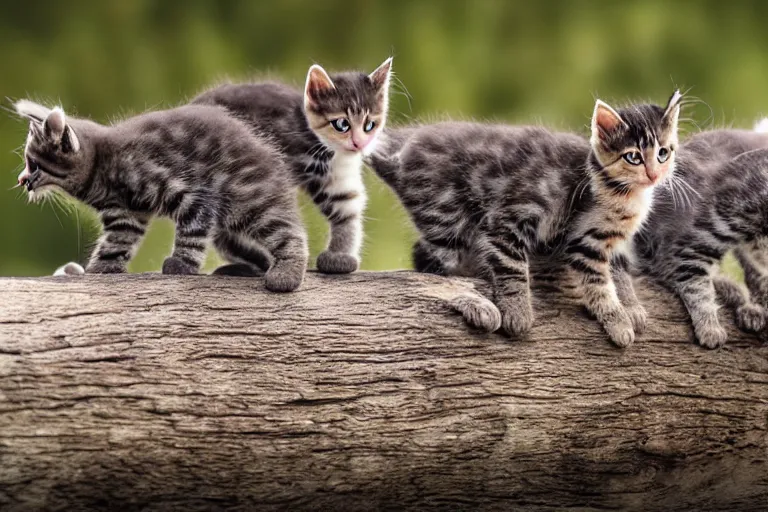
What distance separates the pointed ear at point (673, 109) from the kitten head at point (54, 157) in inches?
59.5

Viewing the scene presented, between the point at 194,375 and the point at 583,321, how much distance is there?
3.45 ft

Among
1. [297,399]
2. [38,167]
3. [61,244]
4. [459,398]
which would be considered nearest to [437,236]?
[459,398]

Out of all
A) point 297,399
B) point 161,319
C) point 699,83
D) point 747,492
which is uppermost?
point 699,83

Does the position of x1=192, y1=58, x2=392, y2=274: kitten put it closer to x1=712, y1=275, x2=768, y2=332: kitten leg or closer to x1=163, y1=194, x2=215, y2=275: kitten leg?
x1=163, y1=194, x2=215, y2=275: kitten leg

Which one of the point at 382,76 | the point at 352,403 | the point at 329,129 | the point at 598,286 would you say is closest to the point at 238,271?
the point at 329,129

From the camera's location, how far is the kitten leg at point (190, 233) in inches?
95.9

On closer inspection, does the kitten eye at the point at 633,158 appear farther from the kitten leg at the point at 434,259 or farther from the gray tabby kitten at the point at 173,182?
the gray tabby kitten at the point at 173,182

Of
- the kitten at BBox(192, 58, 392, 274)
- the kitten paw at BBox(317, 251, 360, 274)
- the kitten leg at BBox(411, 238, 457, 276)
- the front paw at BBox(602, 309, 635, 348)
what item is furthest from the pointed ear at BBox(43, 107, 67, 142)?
the front paw at BBox(602, 309, 635, 348)

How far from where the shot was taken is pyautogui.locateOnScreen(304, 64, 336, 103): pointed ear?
2586 millimetres

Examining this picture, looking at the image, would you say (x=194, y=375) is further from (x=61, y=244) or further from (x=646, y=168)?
(x=61, y=244)

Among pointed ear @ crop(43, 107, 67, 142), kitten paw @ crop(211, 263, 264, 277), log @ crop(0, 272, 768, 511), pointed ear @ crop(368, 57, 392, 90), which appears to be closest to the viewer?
log @ crop(0, 272, 768, 511)

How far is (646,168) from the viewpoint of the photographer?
8.04ft

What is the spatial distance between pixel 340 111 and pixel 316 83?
0.10 m

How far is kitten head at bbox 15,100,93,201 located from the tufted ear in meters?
0.61
